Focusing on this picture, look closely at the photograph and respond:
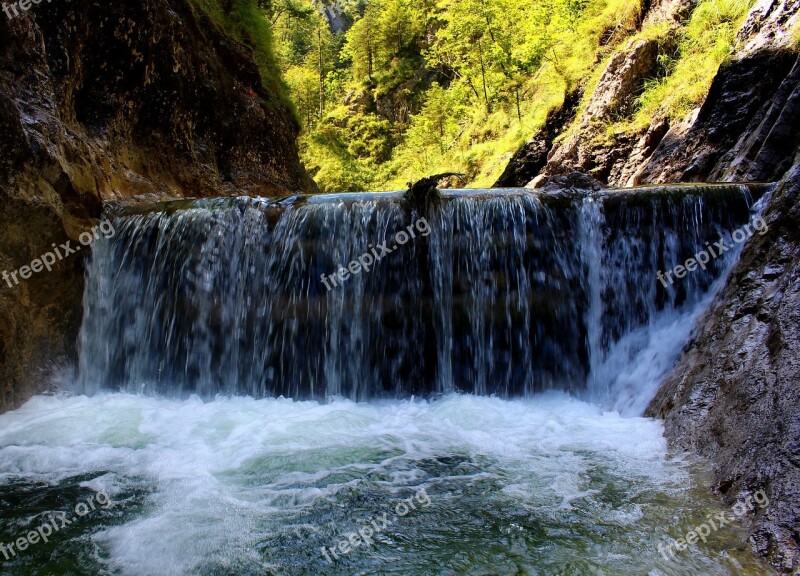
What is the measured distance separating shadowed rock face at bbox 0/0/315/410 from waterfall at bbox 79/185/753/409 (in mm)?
729

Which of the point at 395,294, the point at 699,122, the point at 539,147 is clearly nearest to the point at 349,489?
the point at 395,294

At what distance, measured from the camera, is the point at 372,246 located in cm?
688

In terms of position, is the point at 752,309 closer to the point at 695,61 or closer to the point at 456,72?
the point at 695,61

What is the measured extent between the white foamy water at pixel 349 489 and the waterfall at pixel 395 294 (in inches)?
31.5

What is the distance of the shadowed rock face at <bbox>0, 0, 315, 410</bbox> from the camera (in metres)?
5.83

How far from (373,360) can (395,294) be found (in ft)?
2.79

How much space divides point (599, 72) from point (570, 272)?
10.4 metres

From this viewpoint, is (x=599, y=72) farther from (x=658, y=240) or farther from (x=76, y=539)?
(x=76, y=539)

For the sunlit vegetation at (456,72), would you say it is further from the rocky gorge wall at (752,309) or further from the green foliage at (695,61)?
the rocky gorge wall at (752,309)

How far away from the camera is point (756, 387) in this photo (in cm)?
371

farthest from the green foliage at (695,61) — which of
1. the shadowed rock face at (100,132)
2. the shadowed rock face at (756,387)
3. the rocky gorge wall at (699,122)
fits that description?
the shadowed rock face at (100,132)

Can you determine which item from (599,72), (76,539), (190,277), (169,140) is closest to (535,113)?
(599,72)

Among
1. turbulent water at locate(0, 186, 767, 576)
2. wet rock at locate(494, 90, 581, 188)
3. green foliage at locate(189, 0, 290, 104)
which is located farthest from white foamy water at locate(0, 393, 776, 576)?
green foliage at locate(189, 0, 290, 104)

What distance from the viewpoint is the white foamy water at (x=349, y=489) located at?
2748mm
